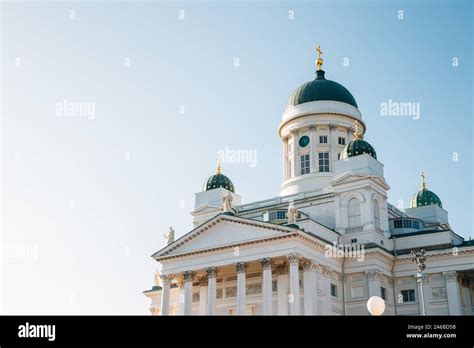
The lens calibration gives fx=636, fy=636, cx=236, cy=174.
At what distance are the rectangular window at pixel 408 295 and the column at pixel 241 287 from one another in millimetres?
13225

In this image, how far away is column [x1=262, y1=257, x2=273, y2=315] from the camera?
4500 centimetres

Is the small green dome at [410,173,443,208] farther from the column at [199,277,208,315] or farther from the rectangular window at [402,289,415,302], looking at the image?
the column at [199,277,208,315]

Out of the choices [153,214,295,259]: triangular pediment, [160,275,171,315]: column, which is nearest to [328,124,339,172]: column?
[153,214,295,259]: triangular pediment

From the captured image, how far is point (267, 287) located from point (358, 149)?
50.3ft

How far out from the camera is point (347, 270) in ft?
164

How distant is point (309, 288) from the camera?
45.8 meters

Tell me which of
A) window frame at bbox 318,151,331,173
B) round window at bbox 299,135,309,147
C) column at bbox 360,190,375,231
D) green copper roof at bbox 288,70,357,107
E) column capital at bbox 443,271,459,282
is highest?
green copper roof at bbox 288,70,357,107

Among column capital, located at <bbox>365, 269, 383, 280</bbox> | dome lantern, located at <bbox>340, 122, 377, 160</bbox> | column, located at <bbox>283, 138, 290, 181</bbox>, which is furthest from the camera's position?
column, located at <bbox>283, 138, 290, 181</bbox>

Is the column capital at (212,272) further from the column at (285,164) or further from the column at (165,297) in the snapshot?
the column at (285,164)

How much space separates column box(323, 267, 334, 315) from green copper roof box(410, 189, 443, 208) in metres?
22.8
